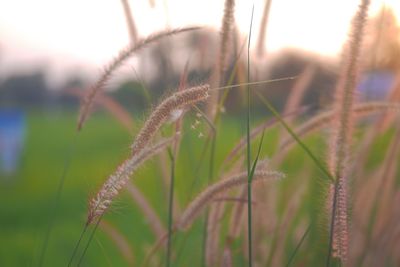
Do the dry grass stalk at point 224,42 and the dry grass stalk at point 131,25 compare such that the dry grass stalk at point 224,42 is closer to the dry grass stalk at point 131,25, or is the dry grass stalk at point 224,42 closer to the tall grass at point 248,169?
the tall grass at point 248,169

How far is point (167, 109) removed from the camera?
110 centimetres

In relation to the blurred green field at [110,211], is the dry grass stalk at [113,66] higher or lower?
higher

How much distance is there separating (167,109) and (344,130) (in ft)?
0.99

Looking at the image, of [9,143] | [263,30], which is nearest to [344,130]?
[263,30]

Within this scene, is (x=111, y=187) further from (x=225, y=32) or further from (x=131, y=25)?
(x=131, y=25)

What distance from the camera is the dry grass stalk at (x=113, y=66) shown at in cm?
134

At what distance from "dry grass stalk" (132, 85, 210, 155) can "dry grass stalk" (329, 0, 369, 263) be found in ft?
0.81

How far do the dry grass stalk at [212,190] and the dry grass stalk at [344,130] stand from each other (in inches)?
4.0

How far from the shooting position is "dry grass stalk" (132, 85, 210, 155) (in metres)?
1.08

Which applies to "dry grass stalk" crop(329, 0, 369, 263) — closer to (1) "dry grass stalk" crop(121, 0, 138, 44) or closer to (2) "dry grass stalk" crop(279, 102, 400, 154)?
(2) "dry grass stalk" crop(279, 102, 400, 154)

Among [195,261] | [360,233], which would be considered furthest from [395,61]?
[195,261]

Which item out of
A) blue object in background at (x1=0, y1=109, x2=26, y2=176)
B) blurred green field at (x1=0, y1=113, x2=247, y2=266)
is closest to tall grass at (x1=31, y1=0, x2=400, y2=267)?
blurred green field at (x1=0, y1=113, x2=247, y2=266)

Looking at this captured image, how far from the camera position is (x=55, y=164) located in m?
11.2

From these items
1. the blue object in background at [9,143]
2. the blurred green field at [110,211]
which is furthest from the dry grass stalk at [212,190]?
the blue object in background at [9,143]
